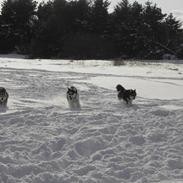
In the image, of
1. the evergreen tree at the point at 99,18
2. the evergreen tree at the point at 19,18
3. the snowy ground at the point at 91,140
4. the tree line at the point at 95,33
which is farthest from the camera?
the evergreen tree at the point at 19,18

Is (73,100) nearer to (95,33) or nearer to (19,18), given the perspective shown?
(95,33)

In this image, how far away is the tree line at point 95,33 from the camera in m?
44.9

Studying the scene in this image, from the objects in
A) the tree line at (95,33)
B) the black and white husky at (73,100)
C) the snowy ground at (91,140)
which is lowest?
the snowy ground at (91,140)

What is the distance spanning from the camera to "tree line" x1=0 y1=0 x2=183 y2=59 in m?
44.9

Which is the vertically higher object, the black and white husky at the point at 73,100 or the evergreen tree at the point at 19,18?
the evergreen tree at the point at 19,18

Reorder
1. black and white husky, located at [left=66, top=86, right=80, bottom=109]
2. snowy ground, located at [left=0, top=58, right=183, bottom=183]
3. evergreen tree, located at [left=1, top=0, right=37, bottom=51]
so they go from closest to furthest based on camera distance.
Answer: snowy ground, located at [left=0, top=58, right=183, bottom=183]
black and white husky, located at [left=66, top=86, right=80, bottom=109]
evergreen tree, located at [left=1, top=0, right=37, bottom=51]

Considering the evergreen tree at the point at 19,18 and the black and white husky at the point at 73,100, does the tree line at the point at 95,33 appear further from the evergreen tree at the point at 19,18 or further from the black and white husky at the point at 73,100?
the black and white husky at the point at 73,100

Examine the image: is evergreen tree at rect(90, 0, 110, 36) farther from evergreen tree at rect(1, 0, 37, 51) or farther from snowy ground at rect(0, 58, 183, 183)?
snowy ground at rect(0, 58, 183, 183)

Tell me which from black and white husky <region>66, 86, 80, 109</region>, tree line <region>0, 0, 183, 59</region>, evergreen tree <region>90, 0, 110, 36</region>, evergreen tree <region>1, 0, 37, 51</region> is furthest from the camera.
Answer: evergreen tree <region>1, 0, 37, 51</region>

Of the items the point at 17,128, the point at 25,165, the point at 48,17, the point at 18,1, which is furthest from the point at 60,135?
the point at 18,1

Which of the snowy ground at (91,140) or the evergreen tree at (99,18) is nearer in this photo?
the snowy ground at (91,140)

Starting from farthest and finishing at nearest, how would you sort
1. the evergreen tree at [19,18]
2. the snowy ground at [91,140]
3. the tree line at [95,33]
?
the evergreen tree at [19,18] < the tree line at [95,33] < the snowy ground at [91,140]

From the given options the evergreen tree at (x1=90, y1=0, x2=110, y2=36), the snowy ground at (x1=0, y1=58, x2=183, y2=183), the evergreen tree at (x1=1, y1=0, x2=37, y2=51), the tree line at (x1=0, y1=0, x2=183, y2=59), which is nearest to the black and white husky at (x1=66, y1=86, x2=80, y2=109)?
the snowy ground at (x1=0, y1=58, x2=183, y2=183)

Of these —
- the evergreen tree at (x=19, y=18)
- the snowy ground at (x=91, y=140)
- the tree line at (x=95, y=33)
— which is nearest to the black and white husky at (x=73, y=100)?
the snowy ground at (x=91, y=140)
